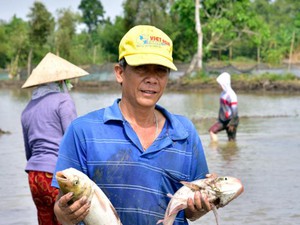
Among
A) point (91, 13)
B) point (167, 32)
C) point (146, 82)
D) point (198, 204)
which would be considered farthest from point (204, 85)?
point (91, 13)

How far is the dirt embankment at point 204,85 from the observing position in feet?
126

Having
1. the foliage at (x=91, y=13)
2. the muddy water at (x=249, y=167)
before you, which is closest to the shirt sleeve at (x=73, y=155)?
the muddy water at (x=249, y=167)

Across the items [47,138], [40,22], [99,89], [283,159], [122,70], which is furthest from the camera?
[40,22]

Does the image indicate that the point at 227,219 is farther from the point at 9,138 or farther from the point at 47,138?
the point at 9,138

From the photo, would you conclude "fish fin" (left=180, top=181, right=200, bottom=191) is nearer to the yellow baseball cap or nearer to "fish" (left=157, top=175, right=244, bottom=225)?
"fish" (left=157, top=175, right=244, bottom=225)

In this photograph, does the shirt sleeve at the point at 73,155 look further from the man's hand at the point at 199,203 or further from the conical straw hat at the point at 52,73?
the conical straw hat at the point at 52,73

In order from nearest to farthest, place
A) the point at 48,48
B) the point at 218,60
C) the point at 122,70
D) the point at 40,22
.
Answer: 1. the point at 122,70
2. the point at 40,22
3. the point at 48,48
4. the point at 218,60

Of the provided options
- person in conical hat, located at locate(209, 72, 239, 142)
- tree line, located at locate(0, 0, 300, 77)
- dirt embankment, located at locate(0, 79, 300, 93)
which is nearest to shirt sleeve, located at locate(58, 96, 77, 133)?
person in conical hat, located at locate(209, 72, 239, 142)

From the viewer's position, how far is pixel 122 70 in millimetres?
3643

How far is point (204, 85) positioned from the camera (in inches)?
1699

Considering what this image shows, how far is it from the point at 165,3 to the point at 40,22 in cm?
1031

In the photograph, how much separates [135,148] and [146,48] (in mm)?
425

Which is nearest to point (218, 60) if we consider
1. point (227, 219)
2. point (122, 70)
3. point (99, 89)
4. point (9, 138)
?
point (99, 89)

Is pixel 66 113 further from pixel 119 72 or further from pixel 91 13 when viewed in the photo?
pixel 91 13
